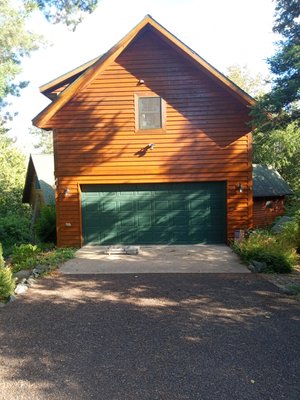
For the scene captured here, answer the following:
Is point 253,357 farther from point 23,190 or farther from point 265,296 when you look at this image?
point 23,190

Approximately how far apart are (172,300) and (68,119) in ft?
26.8

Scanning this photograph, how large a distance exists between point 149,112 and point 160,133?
2.80 ft

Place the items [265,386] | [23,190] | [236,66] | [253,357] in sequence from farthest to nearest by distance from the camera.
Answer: [236,66]
[23,190]
[253,357]
[265,386]

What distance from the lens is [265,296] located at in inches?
267

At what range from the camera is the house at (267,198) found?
18.1 m

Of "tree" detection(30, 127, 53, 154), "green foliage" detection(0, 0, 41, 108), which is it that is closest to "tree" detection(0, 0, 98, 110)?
"green foliage" detection(0, 0, 41, 108)

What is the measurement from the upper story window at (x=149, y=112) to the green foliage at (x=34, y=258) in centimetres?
492

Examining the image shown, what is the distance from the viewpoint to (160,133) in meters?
12.4

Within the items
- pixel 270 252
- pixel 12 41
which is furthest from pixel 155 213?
pixel 12 41

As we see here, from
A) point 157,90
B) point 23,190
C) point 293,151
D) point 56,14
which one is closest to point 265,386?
point 157,90

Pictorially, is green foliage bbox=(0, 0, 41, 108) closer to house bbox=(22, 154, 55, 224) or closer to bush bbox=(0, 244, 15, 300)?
house bbox=(22, 154, 55, 224)

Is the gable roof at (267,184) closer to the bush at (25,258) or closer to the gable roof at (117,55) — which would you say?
the gable roof at (117,55)

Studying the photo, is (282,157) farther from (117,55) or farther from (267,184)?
(117,55)

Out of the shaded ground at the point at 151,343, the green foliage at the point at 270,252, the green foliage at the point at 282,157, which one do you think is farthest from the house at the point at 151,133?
the green foliage at the point at 282,157
